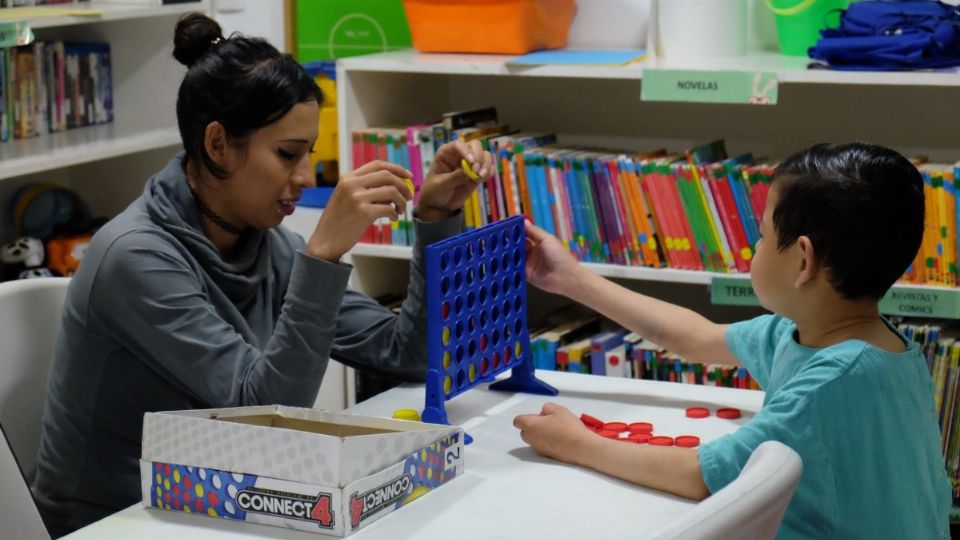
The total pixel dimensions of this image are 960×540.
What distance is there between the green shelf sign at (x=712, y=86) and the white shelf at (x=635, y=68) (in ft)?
0.08

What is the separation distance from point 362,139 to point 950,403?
133 centimetres

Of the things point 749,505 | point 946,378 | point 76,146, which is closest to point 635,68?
point 946,378

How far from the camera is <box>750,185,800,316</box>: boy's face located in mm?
1424

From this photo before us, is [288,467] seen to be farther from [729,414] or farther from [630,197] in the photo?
[630,197]

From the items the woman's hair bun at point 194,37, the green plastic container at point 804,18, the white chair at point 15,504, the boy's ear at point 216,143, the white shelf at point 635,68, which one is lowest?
the white chair at point 15,504

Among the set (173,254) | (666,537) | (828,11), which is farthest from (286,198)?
(828,11)

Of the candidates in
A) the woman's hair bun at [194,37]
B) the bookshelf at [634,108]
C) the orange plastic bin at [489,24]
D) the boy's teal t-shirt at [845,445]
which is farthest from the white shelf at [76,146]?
the boy's teal t-shirt at [845,445]

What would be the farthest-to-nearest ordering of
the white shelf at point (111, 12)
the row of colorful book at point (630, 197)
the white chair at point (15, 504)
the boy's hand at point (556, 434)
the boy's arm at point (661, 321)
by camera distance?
the white shelf at point (111, 12)
the row of colorful book at point (630, 197)
the boy's arm at point (661, 321)
the boy's hand at point (556, 434)
the white chair at point (15, 504)

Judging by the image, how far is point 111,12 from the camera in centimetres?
291

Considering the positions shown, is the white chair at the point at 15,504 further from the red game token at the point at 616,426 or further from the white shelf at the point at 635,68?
the white shelf at the point at 635,68

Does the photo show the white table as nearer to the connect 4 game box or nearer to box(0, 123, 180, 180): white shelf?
the connect 4 game box

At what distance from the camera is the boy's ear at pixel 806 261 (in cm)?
139

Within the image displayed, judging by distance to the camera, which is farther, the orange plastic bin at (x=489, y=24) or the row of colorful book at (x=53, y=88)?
the row of colorful book at (x=53, y=88)

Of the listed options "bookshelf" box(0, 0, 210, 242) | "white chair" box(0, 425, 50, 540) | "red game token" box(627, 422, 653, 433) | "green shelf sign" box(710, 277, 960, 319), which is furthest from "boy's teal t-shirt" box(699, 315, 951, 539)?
"bookshelf" box(0, 0, 210, 242)
